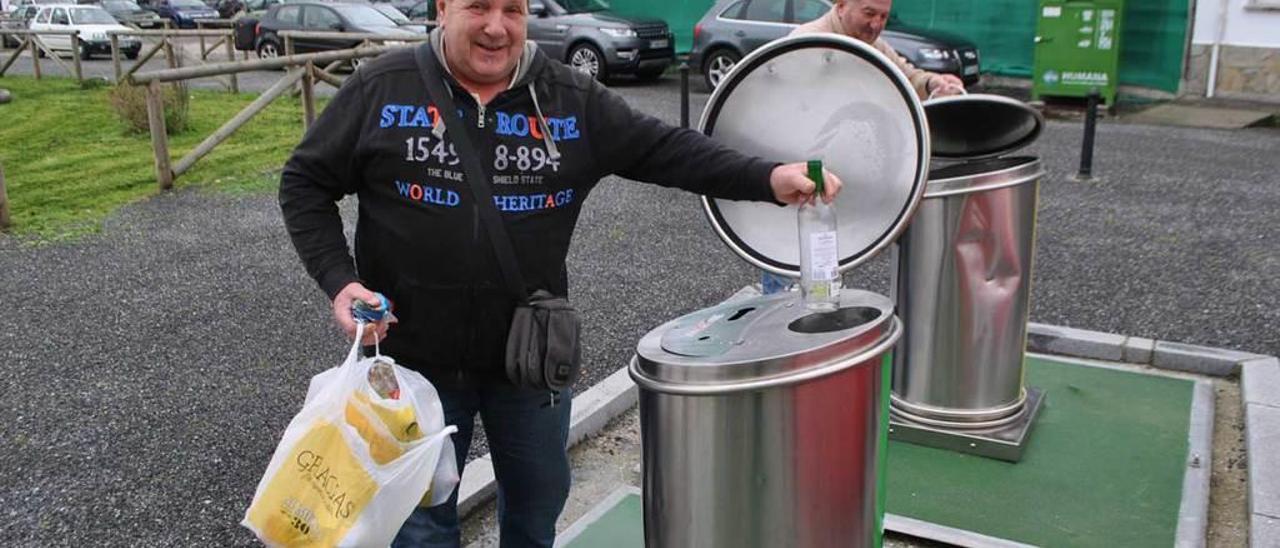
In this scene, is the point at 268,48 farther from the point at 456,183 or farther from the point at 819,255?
the point at 819,255

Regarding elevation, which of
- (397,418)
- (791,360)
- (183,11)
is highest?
(791,360)

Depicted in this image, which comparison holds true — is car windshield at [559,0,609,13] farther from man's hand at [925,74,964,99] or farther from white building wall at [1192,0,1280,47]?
man's hand at [925,74,964,99]

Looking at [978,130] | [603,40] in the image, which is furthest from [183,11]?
[978,130]

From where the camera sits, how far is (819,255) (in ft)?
7.95

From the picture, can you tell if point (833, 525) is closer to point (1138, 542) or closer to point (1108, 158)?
point (1138, 542)

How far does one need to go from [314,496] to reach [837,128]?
137 centimetres

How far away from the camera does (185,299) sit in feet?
20.0

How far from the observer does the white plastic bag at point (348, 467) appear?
2.22 metres

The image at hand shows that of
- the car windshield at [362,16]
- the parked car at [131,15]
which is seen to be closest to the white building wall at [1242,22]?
the car windshield at [362,16]

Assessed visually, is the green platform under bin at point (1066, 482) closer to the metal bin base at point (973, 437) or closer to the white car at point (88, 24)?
the metal bin base at point (973, 437)

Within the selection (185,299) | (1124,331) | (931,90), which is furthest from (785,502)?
(185,299)

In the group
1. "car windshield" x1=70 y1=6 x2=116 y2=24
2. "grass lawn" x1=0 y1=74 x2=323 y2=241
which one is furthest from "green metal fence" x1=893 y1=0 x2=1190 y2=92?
"car windshield" x1=70 y1=6 x2=116 y2=24

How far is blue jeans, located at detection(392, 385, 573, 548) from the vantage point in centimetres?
259

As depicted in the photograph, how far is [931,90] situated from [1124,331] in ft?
6.78
